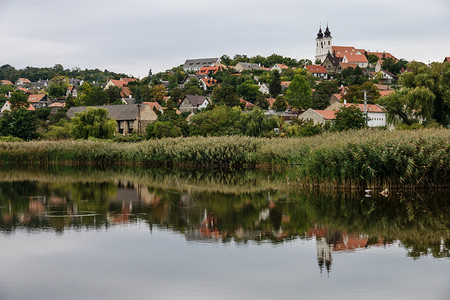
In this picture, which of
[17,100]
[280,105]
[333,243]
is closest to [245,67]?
[280,105]

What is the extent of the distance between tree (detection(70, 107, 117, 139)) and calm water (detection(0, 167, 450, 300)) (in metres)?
34.8

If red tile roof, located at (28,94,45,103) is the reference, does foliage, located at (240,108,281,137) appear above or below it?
below

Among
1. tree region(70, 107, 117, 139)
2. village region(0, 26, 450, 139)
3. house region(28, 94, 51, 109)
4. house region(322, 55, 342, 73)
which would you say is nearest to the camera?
village region(0, 26, 450, 139)

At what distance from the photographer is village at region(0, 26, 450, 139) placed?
51.0 meters

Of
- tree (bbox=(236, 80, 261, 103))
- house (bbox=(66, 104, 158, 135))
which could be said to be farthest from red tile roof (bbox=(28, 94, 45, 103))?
house (bbox=(66, 104, 158, 135))

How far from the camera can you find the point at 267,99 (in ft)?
382

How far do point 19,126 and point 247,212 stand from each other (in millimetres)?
51815

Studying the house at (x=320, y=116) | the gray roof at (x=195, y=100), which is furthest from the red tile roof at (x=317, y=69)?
the house at (x=320, y=116)

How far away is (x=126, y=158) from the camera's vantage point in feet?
157

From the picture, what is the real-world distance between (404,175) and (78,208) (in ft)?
46.6

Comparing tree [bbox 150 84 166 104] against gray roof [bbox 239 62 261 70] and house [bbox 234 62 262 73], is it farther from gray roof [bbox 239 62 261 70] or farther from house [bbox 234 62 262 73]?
gray roof [bbox 239 62 261 70]

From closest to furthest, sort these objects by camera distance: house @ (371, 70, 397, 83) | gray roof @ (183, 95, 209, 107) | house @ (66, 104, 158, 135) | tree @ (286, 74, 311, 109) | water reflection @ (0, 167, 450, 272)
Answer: water reflection @ (0, 167, 450, 272) < house @ (66, 104, 158, 135) < tree @ (286, 74, 311, 109) < gray roof @ (183, 95, 209, 107) < house @ (371, 70, 397, 83)

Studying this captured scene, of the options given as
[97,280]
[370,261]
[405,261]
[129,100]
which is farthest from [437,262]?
[129,100]

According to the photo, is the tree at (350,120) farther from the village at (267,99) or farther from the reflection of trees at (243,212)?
the reflection of trees at (243,212)
